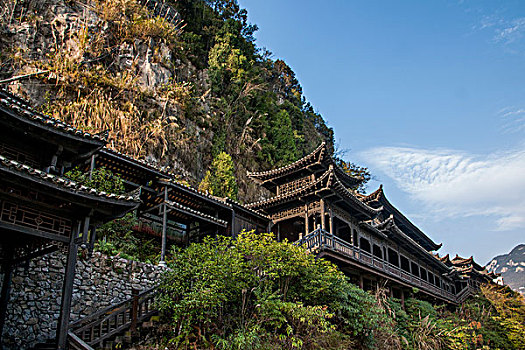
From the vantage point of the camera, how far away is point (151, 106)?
27.1m

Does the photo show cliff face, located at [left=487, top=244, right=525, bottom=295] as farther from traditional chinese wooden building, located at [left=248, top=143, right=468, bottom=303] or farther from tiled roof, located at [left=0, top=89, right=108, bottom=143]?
tiled roof, located at [left=0, top=89, right=108, bottom=143]

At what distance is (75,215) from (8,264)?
7.83 ft

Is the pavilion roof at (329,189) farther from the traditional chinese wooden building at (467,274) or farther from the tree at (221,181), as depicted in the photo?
the traditional chinese wooden building at (467,274)

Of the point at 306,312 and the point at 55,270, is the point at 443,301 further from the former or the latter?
the point at 55,270

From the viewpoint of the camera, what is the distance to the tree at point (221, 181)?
26.5m

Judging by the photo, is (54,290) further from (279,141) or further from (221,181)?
(279,141)

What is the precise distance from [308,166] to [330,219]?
10.9ft

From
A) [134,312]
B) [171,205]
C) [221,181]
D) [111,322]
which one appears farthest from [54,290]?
[221,181]

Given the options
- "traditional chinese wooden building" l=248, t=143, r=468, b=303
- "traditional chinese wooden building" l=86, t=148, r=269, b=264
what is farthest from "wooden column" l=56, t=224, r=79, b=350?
"traditional chinese wooden building" l=248, t=143, r=468, b=303

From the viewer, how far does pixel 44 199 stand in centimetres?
905

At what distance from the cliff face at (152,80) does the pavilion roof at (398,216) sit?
886 centimetres

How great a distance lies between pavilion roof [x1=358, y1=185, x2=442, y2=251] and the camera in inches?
1208

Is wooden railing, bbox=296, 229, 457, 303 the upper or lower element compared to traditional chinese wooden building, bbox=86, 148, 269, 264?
lower

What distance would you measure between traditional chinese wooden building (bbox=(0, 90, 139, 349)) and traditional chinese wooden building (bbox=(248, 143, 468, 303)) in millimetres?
10711
